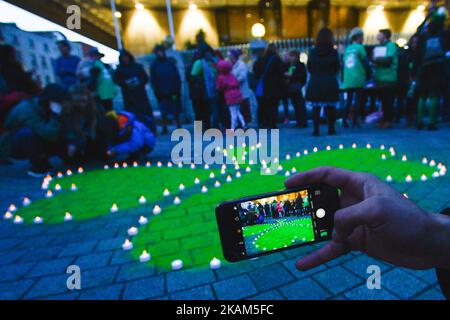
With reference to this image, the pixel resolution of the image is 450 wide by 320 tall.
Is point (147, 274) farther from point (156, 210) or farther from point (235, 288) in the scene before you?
point (156, 210)

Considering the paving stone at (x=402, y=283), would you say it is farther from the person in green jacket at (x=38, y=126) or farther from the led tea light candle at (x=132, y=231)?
the person in green jacket at (x=38, y=126)

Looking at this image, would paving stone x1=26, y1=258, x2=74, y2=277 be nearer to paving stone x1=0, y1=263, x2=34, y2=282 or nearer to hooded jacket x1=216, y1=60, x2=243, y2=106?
paving stone x1=0, y1=263, x2=34, y2=282

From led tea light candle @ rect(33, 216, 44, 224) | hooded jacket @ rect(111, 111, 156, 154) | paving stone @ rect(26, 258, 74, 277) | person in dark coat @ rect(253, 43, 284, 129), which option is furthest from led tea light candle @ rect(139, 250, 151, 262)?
person in dark coat @ rect(253, 43, 284, 129)

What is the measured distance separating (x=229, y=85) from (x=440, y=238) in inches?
335

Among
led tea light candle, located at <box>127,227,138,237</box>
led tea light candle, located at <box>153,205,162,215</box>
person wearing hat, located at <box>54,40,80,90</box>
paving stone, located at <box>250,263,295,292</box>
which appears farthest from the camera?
person wearing hat, located at <box>54,40,80,90</box>

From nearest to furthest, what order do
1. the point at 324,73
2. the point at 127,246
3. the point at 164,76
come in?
the point at 127,246 → the point at 324,73 → the point at 164,76

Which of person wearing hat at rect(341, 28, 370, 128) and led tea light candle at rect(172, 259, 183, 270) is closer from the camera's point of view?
led tea light candle at rect(172, 259, 183, 270)

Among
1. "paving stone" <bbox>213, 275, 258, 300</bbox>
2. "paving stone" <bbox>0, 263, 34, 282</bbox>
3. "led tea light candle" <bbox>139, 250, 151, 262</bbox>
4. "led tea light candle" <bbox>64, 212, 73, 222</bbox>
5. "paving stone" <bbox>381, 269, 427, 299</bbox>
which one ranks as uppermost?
"led tea light candle" <bbox>64, 212, 73, 222</bbox>

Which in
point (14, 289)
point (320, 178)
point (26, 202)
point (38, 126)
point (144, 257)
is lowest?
point (14, 289)

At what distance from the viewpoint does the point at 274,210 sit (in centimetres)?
165

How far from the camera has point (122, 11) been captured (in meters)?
20.8

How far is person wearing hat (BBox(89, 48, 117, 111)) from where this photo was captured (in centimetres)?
922

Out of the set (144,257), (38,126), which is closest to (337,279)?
(144,257)

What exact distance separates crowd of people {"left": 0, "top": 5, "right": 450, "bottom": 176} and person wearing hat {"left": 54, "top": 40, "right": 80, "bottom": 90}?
3cm
